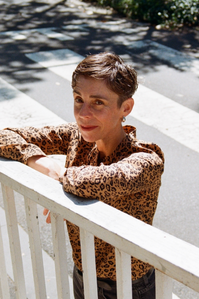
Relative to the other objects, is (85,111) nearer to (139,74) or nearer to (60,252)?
(60,252)

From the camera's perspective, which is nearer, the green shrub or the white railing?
the white railing

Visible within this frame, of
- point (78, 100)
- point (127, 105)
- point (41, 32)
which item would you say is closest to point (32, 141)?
point (78, 100)

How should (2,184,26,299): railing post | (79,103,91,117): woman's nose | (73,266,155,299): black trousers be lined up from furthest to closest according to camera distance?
(73,266,155,299): black trousers → (79,103,91,117): woman's nose → (2,184,26,299): railing post

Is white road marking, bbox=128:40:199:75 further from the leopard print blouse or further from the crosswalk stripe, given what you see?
the leopard print blouse

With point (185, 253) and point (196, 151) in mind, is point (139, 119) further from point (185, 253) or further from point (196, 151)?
point (185, 253)

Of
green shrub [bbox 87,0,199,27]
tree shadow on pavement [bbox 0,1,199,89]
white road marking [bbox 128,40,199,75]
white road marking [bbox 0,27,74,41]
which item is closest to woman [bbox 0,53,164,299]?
tree shadow on pavement [bbox 0,1,199,89]

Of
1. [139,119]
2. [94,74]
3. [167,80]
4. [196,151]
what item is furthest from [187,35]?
[94,74]

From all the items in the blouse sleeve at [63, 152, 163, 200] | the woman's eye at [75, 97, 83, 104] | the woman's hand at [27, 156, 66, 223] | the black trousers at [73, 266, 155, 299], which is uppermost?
the woman's eye at [75, 97, 83, 104]

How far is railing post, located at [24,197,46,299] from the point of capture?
1445 millimetres

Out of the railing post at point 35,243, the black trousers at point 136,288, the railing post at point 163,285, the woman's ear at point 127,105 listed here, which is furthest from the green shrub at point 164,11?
the railing post at point 163,285

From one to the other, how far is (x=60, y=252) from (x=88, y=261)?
0.15 meters

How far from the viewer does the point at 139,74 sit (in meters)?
7.19

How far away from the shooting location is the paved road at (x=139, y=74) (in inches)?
166

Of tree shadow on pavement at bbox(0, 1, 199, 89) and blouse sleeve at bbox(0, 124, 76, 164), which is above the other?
blouse sleeve at bbox(0, 124, 76, 164)
